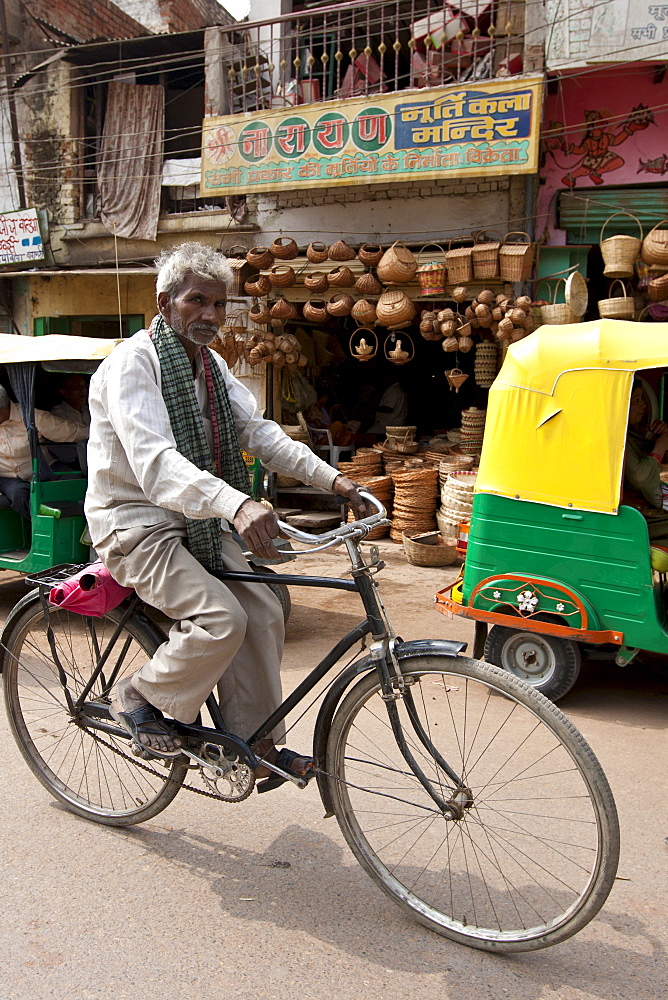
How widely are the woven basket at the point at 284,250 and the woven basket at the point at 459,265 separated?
186 centimetres

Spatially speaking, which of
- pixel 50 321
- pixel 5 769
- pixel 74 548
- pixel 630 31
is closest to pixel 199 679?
pixel 5 769

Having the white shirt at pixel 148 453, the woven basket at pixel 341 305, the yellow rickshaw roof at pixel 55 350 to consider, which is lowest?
the white shirt at pixel 148 453

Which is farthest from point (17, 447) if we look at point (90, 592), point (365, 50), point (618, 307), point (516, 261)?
point (365, 50)

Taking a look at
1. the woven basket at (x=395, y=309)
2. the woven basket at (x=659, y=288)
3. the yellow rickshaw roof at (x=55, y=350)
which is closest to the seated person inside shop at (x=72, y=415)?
the yellow rickshaw roof at (x=55, y=350)

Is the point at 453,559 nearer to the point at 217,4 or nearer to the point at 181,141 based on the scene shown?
the point at 181,141

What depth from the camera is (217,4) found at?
1672 centimetres

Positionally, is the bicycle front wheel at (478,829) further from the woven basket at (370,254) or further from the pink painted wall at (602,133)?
the pink painted wall at (602,133)

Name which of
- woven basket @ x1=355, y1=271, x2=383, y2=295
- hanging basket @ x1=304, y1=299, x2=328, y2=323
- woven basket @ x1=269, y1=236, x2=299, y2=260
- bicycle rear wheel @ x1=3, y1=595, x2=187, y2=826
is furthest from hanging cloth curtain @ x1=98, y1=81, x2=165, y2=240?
bicycle rear wheel @ x1=3, y1=595, x2=187, y2=826

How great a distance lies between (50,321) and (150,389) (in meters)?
11.0

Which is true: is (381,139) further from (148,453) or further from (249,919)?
(249,919)

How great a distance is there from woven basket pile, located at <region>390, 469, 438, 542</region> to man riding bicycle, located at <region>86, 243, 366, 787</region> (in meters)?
6.03

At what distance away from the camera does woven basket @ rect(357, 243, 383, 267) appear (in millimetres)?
8852

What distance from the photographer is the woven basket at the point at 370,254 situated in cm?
885

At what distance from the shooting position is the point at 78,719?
10.2ft
